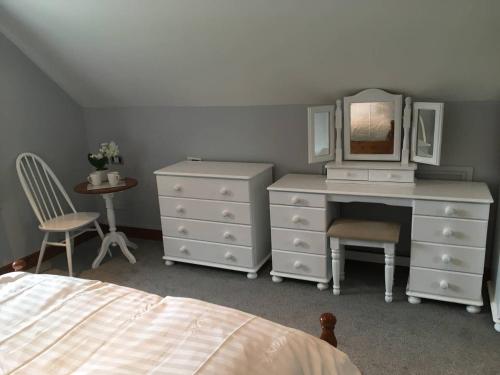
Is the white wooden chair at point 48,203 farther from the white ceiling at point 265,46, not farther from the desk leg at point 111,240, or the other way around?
the white ceiling at point 265,46

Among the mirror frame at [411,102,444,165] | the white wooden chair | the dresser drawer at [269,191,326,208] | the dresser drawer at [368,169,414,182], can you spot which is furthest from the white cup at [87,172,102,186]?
the mirror frame at [411,102,444,165]

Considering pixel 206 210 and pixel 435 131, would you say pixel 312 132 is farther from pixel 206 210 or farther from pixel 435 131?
pixel 206 210

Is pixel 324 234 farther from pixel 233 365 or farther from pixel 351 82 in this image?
pixel 233 365

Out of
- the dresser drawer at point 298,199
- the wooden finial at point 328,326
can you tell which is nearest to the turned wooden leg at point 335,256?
the dresser drawer at point 298,199

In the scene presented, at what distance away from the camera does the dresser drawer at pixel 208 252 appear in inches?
122

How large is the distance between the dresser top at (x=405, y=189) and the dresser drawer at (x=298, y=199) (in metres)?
0.03

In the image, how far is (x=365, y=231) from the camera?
2656 mm

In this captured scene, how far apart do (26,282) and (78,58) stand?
2.17 m

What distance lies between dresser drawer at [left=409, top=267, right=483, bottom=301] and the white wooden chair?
236cm

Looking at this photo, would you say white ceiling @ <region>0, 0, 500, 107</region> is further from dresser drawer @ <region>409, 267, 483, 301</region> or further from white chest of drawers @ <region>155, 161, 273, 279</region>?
dresser drawer @ <region>409, 267, 483, 301</region>

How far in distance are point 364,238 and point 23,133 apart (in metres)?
2.74

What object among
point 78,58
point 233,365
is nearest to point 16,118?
point 78,58

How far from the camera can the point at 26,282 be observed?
1.72 m

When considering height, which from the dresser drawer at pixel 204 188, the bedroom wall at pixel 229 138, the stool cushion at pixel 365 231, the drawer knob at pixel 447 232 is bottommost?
the stool cushion at pixel 365 231
